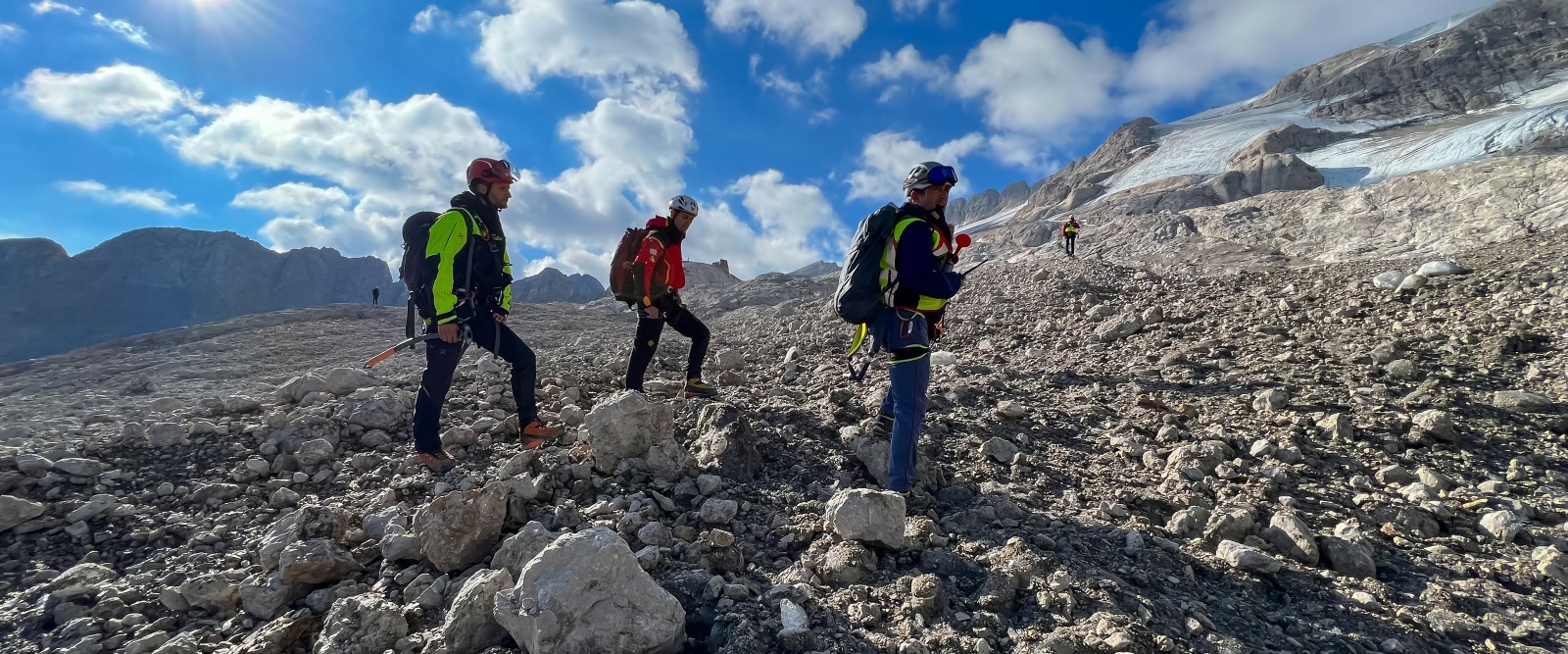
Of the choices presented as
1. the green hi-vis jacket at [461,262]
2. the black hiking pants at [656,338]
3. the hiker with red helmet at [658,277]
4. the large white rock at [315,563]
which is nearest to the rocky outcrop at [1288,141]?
the black hiking pants at [656,338]

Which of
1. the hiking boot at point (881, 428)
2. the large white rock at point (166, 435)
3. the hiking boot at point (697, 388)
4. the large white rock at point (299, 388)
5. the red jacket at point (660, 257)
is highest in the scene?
the red jacket at point (660, 257)

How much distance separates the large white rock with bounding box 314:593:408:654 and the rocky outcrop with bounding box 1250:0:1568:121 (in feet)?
221

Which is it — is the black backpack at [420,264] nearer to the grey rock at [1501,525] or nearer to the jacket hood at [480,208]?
the jacket hood at [480,208]

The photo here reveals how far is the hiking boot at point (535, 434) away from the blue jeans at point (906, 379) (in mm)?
2734

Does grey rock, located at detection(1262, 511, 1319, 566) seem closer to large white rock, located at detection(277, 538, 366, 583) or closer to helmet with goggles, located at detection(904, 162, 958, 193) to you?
helmet with goggles, located at detection(904, 162, 958, 193)

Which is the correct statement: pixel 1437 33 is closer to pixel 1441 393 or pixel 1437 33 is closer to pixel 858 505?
pixel 1441 393

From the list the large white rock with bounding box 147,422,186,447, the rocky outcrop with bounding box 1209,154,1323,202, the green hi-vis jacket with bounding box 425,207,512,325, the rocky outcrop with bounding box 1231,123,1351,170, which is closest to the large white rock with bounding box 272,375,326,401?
the large white rock with bounding box 147,422,186,447

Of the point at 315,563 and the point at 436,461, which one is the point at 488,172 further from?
the point at 315,563

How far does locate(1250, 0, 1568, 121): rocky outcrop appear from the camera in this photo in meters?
48.6

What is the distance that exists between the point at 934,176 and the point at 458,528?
10.4ft

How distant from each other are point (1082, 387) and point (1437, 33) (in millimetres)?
86847

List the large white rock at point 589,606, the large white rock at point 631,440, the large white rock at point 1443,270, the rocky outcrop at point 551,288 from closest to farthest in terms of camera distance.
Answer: the large white rock at point 589,606
the large white rock at point 631,440
the large white rock at point 1443,270
the rocky outcrop at point 551,288

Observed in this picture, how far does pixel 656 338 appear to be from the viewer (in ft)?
19.6

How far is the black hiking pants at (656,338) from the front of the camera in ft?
19.4
